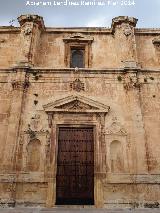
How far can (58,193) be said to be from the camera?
1073 centimetres

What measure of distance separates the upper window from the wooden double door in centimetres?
363

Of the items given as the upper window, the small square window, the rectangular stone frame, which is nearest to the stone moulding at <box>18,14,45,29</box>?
the small square window

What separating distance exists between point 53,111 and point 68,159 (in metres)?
2.13

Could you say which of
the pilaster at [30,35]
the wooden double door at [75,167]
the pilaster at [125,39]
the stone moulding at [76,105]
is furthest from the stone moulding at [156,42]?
the wooden double door at [75,167]

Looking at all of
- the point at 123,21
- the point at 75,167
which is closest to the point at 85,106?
the point at 75,167

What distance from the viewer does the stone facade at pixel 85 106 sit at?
35.0ft

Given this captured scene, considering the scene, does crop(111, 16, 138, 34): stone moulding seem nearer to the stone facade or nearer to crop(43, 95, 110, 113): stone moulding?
the stone facade

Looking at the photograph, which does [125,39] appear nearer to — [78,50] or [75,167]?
[78,50]

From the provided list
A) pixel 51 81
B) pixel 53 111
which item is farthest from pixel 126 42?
pixel 53 111

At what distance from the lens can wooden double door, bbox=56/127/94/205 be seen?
35.2ft

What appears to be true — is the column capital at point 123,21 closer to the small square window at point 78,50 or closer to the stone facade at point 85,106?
the stone facade at point 85,106

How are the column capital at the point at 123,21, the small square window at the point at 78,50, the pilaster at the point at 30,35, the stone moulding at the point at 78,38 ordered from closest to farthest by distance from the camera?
the pilaster at the point at 30,35 → the small square window at the point at 78,50 → the column capital at the point at 123,21 → the stone moulding at the point at 78,38

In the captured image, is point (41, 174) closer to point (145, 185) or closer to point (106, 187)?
point (106, 187)

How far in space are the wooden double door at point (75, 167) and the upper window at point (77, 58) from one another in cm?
363
